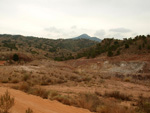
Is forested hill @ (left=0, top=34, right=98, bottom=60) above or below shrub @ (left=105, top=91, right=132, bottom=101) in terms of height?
above

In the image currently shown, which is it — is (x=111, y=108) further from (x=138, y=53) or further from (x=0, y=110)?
(x=138, y=53)

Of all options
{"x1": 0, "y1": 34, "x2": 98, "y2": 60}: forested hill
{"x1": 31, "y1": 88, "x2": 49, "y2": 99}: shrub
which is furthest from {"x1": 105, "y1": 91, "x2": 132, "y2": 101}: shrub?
{"x1": 0, "y1": 34, "x2": 98, "y2": 60}: forested hill

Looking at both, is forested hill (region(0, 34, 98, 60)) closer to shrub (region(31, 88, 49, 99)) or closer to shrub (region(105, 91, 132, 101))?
shrub (region(31, 88, 49, 99))

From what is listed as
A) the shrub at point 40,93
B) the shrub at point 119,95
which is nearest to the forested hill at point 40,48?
the shrub at point 40,93

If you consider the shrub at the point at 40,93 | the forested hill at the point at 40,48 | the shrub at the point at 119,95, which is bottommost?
the shrub at the point at 119,95

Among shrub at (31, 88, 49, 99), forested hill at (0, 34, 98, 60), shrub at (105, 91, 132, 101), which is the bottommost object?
shrub at (105, 91, 132, 101)

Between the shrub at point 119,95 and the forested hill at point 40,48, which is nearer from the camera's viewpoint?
the shrub at point 119,95

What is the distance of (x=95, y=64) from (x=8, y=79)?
23.6 metres

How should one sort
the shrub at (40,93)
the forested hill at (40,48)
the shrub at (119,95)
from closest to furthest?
the shrub at (40,93) → the shrub at (119,95) → the forested hill at (40,48)

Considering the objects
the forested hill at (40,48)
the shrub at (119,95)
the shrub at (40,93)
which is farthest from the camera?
the forested hill at (40,48)

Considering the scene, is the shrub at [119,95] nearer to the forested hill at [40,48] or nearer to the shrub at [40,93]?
the shrub at [40,93]

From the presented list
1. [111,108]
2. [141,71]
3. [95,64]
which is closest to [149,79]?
[141,71]

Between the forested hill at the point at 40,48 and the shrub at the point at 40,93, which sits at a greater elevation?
the forested hill at the point at 40,48

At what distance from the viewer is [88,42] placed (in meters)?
108
